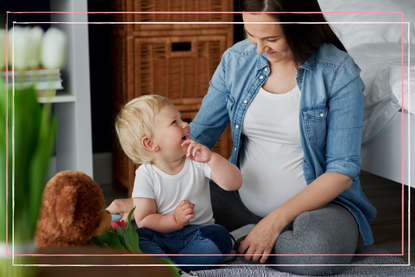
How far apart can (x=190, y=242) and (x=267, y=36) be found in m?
0.35

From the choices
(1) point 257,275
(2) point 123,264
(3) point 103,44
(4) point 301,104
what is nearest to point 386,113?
(4) point 301,104

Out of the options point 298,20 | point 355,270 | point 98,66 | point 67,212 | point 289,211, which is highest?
point 298,20

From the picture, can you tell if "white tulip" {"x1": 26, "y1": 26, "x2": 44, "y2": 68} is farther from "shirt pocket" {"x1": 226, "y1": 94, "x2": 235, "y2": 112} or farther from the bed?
the bed

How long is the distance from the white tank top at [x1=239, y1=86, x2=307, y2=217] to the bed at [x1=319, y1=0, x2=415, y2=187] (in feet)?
0.67

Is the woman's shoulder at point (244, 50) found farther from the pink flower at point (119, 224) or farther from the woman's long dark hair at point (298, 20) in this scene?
the pink flower at point (119, 224)

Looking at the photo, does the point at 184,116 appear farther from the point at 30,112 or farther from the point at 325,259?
the point at 30,112

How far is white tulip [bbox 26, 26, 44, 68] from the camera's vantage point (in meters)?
0.44

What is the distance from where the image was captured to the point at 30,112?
1.28 ft

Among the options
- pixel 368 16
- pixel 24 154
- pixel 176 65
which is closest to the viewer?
pixel 24 154

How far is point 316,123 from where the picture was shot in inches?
28.8

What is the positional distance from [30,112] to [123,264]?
20 cm

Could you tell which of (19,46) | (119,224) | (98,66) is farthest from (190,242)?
(98,66)

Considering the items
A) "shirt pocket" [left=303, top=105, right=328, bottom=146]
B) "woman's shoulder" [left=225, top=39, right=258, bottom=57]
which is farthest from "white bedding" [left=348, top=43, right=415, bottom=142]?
"woman's shoulder" [left=225, top=39, right=258, bottom=57]

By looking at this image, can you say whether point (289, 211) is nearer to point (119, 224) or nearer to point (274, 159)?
point (274, 159)
